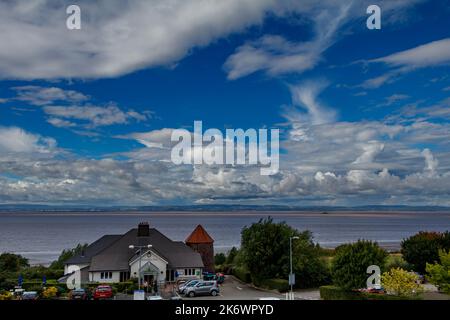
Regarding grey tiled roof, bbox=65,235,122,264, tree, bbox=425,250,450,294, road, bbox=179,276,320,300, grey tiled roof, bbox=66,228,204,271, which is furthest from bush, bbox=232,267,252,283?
tree, bbox=425,250,450,294

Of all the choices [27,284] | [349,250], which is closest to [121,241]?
[27,284]

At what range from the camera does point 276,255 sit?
55562 millimetres

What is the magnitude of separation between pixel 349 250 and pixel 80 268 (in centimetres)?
3255

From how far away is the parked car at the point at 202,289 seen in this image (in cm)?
4419

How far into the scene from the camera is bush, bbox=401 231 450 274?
62.7 m

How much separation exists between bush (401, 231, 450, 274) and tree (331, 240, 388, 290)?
22491mm

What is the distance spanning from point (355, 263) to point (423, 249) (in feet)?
85.3

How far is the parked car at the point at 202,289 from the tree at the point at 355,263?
1169 centimetres

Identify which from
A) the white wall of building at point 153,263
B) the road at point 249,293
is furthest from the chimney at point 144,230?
the road at point 249,293

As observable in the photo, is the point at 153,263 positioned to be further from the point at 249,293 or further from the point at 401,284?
the point at 401,284

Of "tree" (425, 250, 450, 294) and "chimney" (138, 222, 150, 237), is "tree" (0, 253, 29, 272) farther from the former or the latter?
"tree" (425, 250, 450, 294)

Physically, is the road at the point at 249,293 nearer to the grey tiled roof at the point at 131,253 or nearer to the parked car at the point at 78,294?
the grey tiled roof at the point at 131,253
